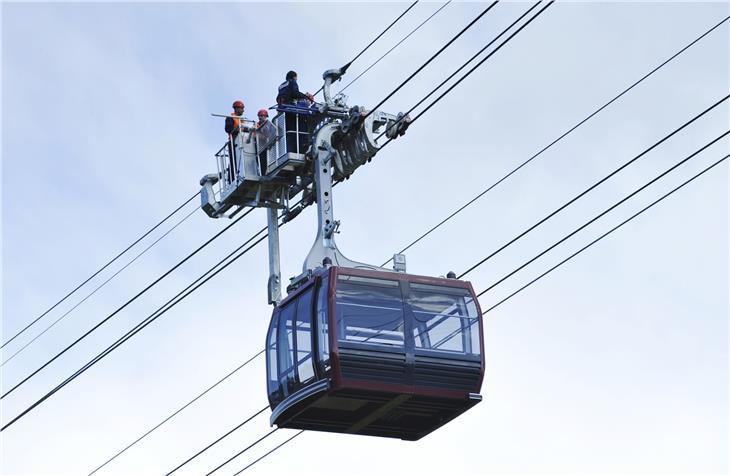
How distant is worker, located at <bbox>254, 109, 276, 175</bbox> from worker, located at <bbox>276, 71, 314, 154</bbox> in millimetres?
341

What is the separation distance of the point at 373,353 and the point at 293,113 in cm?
496

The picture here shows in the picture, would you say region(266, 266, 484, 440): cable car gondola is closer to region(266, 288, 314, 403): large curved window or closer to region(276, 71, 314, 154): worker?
region(266, 288, 314, 403): large curved window

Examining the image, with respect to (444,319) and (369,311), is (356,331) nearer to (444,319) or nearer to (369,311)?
(369,311)

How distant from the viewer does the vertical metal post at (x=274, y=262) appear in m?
33.8

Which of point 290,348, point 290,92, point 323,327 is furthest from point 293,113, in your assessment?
point 323,327

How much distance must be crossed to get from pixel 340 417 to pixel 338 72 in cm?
570

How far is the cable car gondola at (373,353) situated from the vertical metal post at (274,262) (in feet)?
2.84

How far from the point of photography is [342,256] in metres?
32.8

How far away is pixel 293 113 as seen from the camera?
34.4 m

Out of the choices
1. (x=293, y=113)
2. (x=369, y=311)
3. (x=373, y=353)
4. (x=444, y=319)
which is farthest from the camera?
(x=293, y=113)

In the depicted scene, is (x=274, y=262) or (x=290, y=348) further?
(x=274, y=262)

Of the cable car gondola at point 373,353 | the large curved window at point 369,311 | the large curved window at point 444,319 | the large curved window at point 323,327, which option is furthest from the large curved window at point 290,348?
the large curved window at point 444,319

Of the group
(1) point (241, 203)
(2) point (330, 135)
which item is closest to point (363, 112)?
(2) point (330, 135)

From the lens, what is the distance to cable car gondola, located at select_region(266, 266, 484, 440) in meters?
31.2
